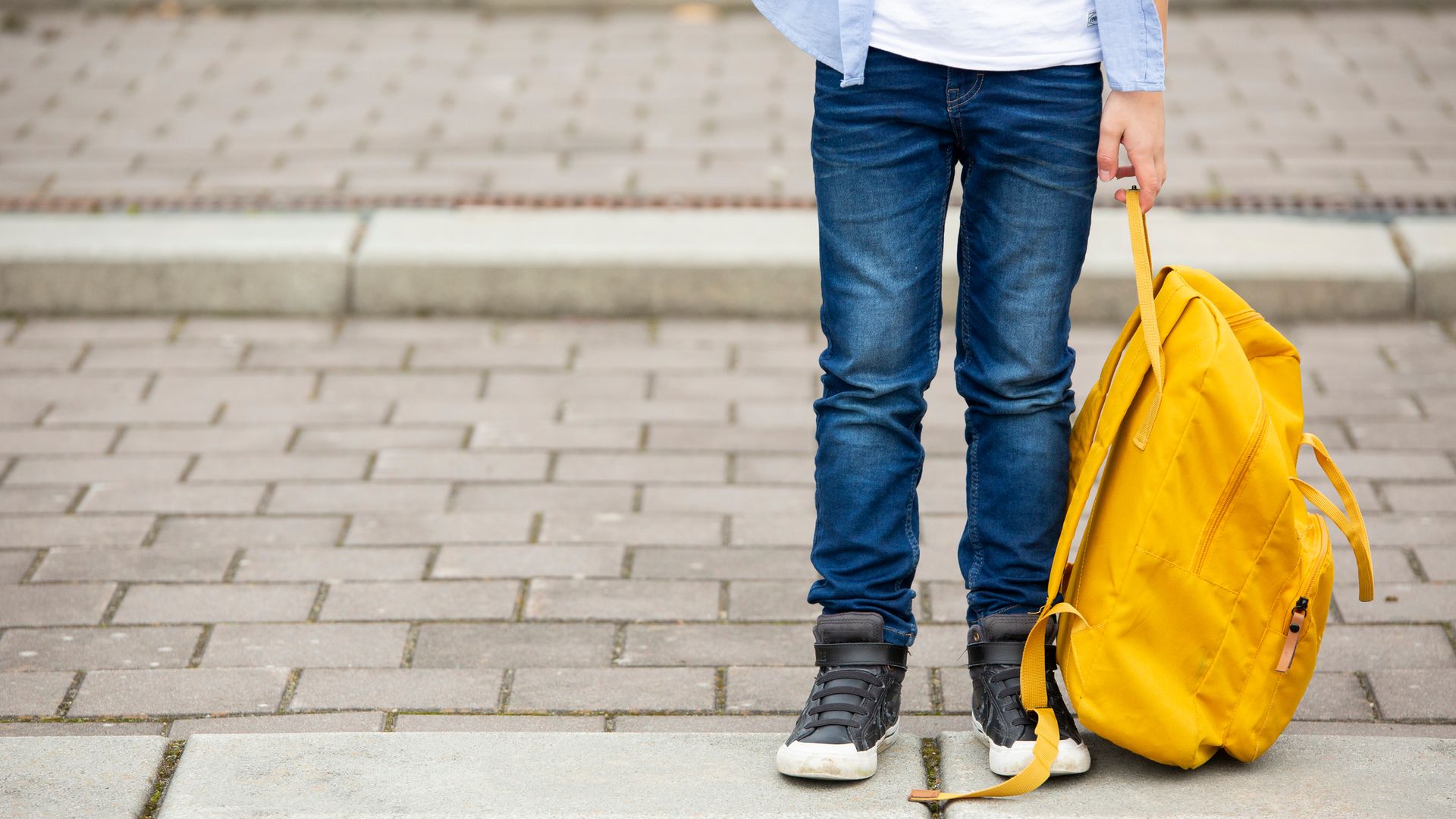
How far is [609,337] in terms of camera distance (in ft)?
14.3

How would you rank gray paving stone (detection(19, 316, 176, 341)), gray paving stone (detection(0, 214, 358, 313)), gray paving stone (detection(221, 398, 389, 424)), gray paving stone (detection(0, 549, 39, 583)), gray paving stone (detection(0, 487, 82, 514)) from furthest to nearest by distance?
gray paving stone (detection(0, 214, 358, 313)) → gray paving stone (detection(19, 316, 176, 341)) → gray paving stone (detection(221, 398, 389, 424)) → gray paving stone (detection(0, 487, 82, 514)) → gray paving stone (detection(0, 549, 39, 583))

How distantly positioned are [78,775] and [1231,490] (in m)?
1.68

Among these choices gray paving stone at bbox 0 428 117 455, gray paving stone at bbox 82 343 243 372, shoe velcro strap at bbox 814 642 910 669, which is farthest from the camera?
gray paving stone at bbox 82 343 243 372

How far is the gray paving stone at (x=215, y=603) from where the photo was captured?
2.90m

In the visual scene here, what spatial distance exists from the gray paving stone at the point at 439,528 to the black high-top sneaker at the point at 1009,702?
1.18 meters

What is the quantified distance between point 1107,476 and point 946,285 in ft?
7.05

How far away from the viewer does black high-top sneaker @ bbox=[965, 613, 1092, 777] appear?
2262 millimetres

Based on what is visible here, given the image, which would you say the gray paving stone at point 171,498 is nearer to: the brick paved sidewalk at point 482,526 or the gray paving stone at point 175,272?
the brick paved sidewalk at point 482,526

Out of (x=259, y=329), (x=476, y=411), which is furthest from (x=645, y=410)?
(x=259, y=329)

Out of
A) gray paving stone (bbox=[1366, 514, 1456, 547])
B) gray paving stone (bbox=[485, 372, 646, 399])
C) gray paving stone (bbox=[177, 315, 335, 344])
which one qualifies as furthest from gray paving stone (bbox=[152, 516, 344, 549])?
gray paving stone (bbox=[1366, 514, 1456, 547])

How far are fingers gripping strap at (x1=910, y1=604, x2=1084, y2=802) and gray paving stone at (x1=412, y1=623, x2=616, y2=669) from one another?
782 mm

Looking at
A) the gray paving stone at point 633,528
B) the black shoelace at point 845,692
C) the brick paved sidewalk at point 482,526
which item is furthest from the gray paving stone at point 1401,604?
the gray paving stone at point 633,528

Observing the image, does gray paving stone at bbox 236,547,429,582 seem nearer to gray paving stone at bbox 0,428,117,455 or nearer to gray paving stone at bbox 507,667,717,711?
gray paving stone at bbox 507,667,717,711

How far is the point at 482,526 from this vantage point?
3281 mm
